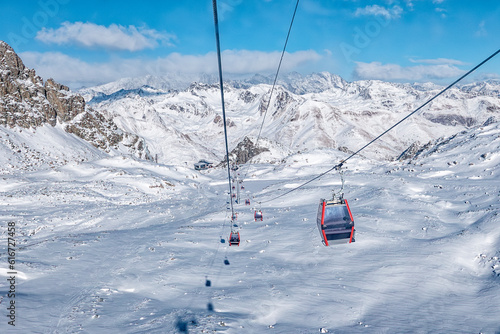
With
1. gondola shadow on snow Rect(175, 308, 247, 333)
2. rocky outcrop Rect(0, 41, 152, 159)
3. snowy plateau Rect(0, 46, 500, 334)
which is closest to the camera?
gondola shadow on snow Rect(175, 308, 247, 333)

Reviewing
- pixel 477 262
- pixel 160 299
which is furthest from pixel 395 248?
pixel 160 299

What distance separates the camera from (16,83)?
300ft

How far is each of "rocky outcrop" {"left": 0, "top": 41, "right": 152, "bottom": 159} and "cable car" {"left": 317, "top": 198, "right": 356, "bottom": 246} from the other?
9389cm

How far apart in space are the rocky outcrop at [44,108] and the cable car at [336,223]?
93.9 m

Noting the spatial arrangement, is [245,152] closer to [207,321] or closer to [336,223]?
[336,223]

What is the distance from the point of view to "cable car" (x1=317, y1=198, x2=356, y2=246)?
1442 centimetres

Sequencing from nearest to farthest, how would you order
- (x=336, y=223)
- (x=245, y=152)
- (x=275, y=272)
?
(x=336, y=223), (x=275, y=272), (x=245, y=152)

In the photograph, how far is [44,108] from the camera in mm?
95938

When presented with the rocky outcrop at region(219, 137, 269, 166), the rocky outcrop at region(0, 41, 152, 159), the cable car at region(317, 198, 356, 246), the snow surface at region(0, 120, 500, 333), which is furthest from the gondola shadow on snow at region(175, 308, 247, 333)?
the rocky outcrop at region(219, 137, 269, 166)

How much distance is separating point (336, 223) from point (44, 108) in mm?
106470

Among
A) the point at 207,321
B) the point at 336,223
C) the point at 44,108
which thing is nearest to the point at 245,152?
the point at 44,108

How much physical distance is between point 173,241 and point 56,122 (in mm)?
97003

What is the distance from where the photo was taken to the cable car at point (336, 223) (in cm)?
1442

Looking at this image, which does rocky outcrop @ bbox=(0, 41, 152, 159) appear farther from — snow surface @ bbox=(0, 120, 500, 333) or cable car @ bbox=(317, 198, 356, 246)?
cable car @ bbox=(317, 198, 356, 246)
